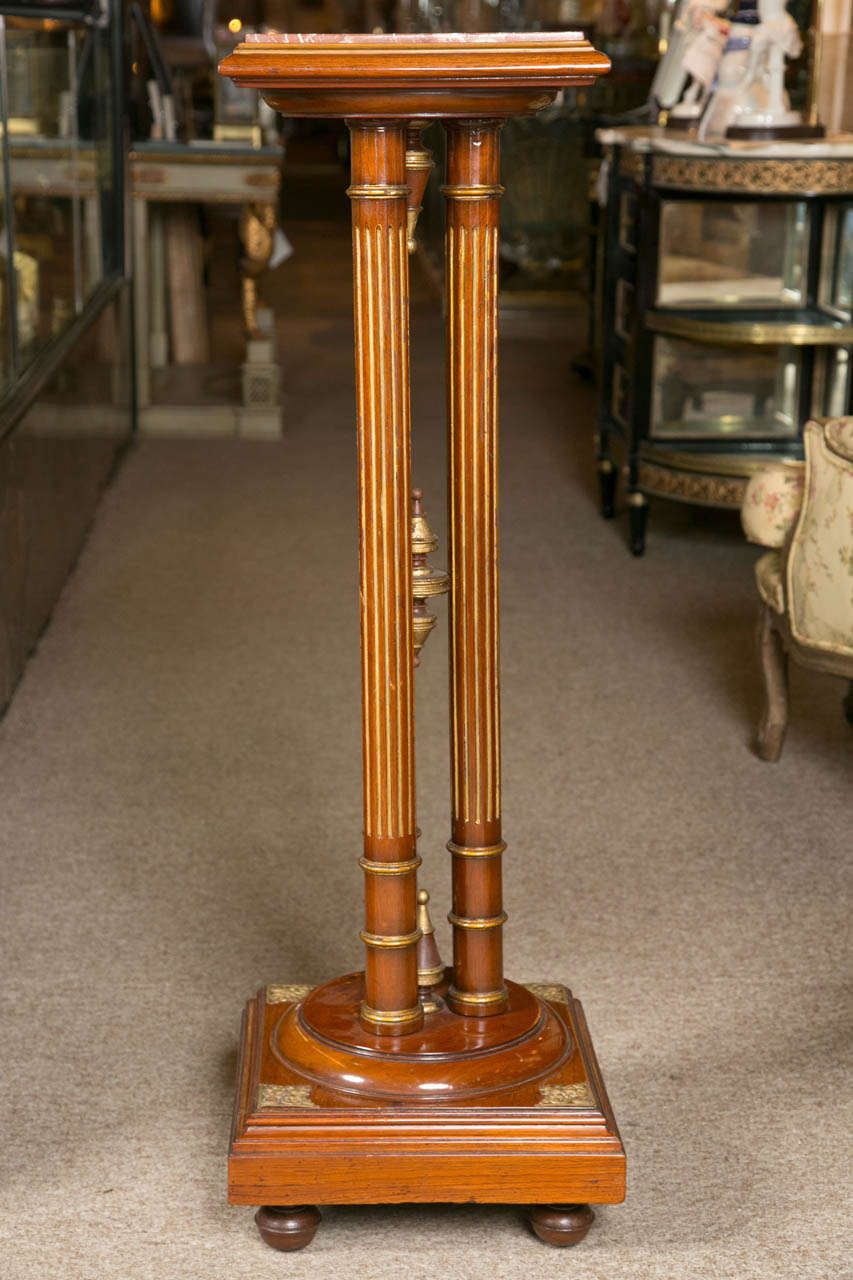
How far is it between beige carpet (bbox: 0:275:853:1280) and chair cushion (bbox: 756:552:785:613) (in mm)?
370

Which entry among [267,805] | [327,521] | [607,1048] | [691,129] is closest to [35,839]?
[267,805]

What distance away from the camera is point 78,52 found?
539 cm

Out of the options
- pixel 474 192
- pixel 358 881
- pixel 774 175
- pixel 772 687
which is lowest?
pixel 358 881

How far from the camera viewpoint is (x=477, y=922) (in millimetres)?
2033

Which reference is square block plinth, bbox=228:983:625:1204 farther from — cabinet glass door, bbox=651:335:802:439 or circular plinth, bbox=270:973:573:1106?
cabinet glass door, bbox=651:335:802:439

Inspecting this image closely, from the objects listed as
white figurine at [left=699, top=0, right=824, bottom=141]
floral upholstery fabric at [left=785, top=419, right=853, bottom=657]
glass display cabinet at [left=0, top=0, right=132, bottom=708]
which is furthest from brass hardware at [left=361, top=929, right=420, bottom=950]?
white figurine at [left=699, top=0, right=824, bottom=141]

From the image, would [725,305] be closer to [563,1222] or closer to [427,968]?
[427,968]

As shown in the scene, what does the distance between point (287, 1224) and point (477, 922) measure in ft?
1.33

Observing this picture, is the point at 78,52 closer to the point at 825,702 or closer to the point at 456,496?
the point at 825,702

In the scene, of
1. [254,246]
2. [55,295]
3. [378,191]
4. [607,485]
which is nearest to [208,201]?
[254,246]

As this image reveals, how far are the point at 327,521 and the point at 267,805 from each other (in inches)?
88.3

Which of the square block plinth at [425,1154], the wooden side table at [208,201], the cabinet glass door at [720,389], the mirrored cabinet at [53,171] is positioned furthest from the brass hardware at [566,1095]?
the wooden side table at [208,201]

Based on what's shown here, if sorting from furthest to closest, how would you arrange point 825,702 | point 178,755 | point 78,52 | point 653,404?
point 78,52
point 653,404
point 825,702
point 178,755

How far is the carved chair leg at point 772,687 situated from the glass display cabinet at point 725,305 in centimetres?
137
